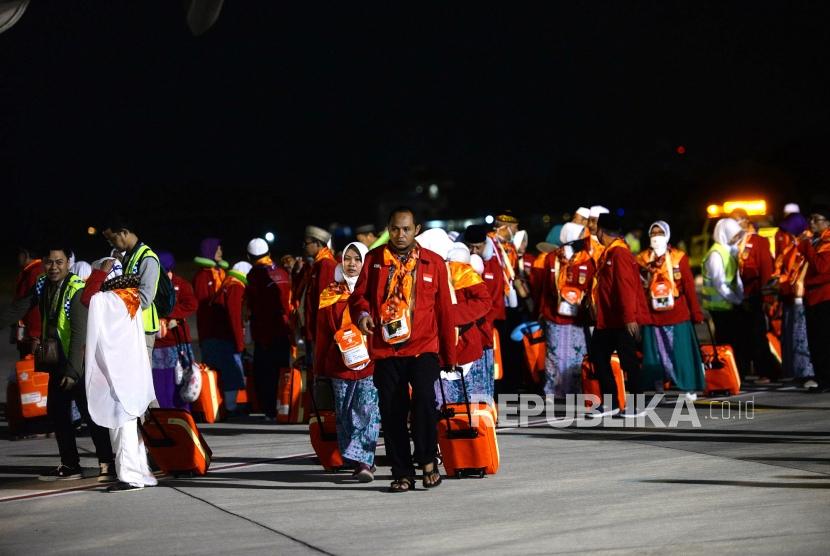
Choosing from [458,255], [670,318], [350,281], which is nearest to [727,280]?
[670,318]

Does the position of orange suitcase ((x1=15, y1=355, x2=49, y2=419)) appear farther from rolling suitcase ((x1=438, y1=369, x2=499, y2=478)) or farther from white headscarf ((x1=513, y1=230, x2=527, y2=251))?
white headscarf ((x1=513, y1=230, x2=527, y2=251))

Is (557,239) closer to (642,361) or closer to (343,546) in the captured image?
(642,361)

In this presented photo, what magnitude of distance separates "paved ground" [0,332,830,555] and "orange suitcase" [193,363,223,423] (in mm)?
2167

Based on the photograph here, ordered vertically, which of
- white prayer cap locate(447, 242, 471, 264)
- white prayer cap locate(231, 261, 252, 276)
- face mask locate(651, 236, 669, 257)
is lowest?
white prayer cap locate(447, 242, 471, 264)

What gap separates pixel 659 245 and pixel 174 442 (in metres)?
5.96

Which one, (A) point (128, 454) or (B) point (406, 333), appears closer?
(B) point (406, 333)

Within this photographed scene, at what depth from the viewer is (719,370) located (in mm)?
13289

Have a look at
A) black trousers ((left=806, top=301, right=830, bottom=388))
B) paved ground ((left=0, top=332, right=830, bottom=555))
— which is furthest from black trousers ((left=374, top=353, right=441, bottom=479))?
black trousers ((left=806, top=301, right=830, bottom=388))

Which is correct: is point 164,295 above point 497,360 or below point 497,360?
above

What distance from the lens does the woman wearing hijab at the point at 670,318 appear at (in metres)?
12.9

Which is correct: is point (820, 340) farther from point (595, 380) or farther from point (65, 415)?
point (65, 415)

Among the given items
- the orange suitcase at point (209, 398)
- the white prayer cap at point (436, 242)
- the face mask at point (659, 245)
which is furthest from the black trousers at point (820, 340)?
the orange suitcase at point (209, 398)

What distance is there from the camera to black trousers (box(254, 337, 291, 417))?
43.5 ft

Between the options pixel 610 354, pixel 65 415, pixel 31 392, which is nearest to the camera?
pixel 65 415
